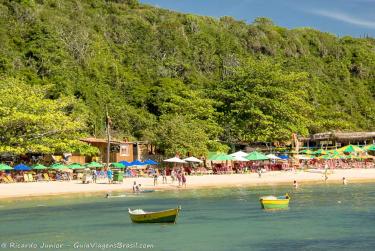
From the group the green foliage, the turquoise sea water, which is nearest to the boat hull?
the turquoise sea water

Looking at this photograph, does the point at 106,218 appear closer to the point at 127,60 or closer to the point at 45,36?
the point at 45,36

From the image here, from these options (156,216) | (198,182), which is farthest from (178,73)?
(156,216)

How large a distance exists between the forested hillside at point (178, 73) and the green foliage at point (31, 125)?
27 centimetres

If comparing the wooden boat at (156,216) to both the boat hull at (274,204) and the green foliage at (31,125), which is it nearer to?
the boat hull at (274,204)

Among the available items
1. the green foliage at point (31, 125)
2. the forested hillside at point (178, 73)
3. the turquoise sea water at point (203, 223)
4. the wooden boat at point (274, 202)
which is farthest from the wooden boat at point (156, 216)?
the forested hillside at point (178, 73)

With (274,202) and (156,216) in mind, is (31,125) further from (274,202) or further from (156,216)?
(156,216)

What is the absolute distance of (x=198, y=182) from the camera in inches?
1767

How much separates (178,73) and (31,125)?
1814 inches

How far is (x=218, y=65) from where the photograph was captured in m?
98.3

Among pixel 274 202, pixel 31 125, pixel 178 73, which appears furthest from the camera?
pixel 178 73

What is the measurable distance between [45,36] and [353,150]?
43103 millimetres

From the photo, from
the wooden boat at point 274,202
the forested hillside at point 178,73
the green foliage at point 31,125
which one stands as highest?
the forested hillside at point 178,73

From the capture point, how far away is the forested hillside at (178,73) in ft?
208

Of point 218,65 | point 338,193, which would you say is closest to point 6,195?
point 338,193
